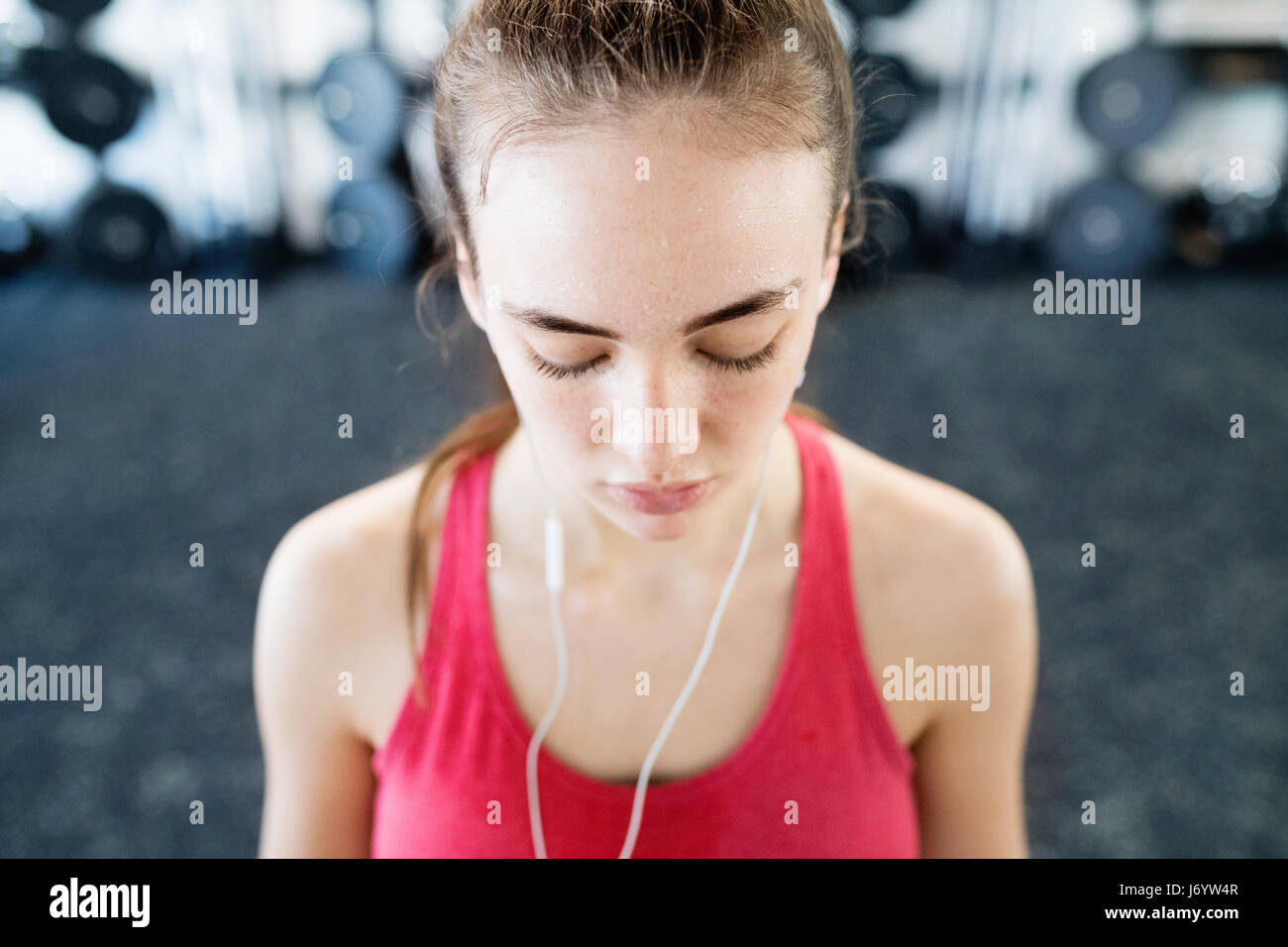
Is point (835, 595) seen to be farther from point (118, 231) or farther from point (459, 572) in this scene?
point (118, 231)

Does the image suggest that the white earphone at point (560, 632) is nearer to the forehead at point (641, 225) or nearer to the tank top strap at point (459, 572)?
the tank top strap at point (459, 572)

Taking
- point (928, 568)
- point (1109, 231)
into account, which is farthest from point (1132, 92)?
point (928, 568)

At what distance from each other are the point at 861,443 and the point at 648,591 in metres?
1.30

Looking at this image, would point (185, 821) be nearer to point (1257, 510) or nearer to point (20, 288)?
point (1257, 510)

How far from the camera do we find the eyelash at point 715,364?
45 cm

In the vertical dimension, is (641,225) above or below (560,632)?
above

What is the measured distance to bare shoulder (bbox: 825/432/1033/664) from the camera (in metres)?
0.60

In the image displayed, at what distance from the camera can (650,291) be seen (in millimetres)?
417

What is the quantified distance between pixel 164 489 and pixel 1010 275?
6.34ft

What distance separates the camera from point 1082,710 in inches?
47.6

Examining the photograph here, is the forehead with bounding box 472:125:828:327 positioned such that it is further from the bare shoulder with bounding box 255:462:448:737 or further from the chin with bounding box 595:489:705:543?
the bare shoulder with bounding box 255:462:448:737

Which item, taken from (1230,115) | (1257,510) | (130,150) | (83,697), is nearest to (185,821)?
(83,697)

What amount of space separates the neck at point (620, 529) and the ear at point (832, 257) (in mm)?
109

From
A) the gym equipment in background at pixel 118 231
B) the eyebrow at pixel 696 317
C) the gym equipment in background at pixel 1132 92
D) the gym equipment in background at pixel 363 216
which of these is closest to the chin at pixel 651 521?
the eyebrow at pixel 696 317
